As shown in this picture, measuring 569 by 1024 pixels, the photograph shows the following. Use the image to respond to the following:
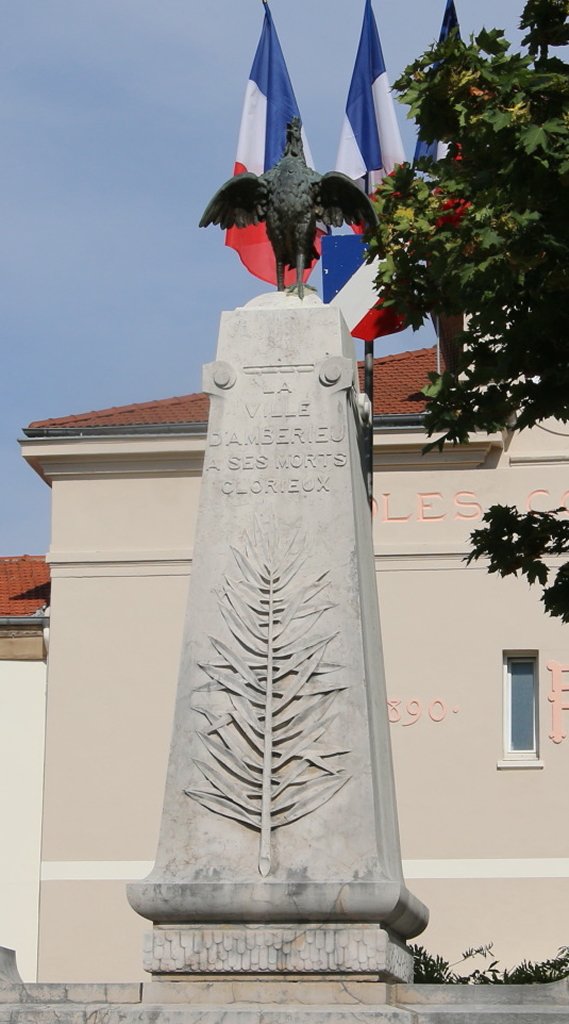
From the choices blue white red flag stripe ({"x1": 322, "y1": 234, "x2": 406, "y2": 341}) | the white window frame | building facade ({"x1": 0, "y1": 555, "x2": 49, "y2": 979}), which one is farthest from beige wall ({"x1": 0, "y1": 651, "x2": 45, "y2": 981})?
blue white red flag stripe ({"x1": 322, "y1": 234, "x2": 406, "y2": 341})

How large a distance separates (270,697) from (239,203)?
9.23ft

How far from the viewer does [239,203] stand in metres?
10.6

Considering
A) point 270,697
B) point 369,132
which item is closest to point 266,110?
point 369,132

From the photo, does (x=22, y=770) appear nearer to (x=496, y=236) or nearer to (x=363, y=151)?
(x=363, y=151)

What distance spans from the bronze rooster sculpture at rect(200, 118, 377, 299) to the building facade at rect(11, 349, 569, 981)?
543 inches

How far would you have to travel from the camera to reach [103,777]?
2459cm

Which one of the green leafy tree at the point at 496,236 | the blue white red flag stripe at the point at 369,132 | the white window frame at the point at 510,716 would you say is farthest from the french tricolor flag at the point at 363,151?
the white window frame at the point at 510,716

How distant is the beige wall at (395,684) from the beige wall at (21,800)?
232 mm

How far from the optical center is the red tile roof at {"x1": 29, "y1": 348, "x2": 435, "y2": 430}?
24953 millimetres

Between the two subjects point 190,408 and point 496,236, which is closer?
point 496,236

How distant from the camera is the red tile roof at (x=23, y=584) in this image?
25953mm

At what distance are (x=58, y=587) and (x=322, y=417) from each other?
15.8 metres

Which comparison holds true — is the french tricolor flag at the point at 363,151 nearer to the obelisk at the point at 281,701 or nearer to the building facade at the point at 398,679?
the building facade at the point at 398,679

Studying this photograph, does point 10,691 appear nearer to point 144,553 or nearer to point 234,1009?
point 144,553
